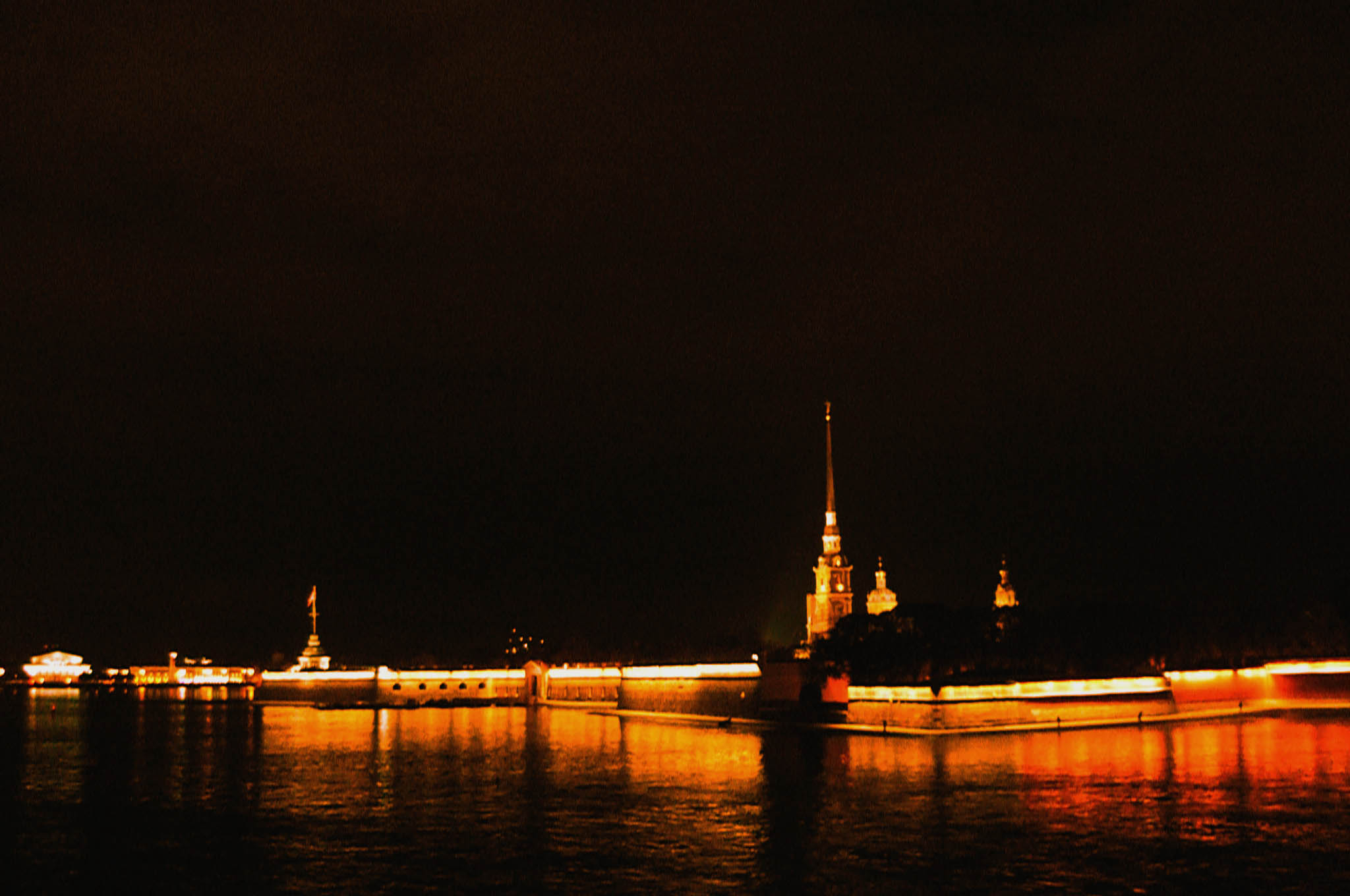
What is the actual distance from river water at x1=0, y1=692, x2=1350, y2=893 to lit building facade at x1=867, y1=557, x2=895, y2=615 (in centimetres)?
6791

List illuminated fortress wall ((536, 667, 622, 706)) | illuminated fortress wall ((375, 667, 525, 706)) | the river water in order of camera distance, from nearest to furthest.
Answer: the river water, illuminated fortress wall ((536, 667, 622, 706)), illuminated fortress wall ((375, 667, 525, 706))

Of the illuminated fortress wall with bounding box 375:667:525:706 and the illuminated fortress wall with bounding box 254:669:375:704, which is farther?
the illuminated fortress wall with bounding box 254:669:375:704

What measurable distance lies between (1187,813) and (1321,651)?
200 feet

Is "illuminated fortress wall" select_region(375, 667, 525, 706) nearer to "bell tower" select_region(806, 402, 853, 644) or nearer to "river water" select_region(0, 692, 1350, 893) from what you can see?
"bell tower" select_region(806, 402, 853, 644)

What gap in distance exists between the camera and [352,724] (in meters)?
108

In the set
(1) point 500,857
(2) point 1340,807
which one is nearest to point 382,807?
(1) point 500,857

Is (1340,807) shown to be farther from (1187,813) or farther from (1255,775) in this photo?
(1255,775)

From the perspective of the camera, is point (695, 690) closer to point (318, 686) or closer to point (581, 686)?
point (581, 686)

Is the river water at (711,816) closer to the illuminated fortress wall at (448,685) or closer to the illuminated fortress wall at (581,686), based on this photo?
the illuminated fortress wall at (581,686)

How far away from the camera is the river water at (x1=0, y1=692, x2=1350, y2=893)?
31.4 metres

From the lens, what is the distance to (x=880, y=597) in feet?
466

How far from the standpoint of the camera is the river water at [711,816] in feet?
103

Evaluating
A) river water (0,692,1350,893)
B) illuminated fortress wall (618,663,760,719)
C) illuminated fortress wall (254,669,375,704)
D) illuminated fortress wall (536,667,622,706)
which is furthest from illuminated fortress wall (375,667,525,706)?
river water (0,692,1350,893)

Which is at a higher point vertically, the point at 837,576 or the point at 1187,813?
the point at 837,576
